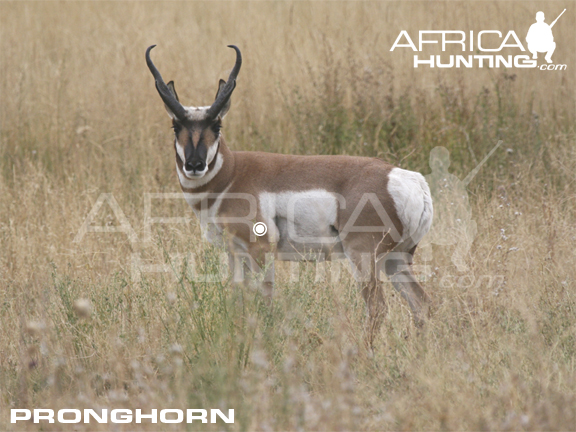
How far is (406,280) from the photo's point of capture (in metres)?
5.71

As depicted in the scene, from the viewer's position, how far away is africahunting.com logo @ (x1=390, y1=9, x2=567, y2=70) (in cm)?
989

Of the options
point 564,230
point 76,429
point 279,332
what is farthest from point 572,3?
point 76,429

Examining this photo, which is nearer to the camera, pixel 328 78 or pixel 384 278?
pixel 384 278

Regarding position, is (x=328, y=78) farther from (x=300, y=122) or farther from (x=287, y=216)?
(x=287, y=216)

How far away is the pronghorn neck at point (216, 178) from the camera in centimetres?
583

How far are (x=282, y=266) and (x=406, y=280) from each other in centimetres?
137

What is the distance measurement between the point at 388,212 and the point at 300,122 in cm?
380

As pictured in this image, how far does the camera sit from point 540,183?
8.00 m

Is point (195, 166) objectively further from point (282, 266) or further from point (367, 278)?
point (282, 266)

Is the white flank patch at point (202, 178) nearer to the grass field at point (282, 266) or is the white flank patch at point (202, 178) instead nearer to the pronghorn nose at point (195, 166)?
the pronghorn nose at point (195, 166)

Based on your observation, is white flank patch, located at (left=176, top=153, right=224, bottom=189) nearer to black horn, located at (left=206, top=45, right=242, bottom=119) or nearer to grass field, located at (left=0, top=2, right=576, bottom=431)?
black horn, located at (left=206, top=45, right=242, bottom=119)

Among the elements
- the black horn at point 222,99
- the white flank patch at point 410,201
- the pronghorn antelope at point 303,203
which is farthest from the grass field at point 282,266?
the black horn at point 222,99

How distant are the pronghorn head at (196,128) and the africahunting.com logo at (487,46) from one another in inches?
200


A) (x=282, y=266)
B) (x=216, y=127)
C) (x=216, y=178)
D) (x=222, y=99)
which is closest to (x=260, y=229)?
(x=216, y=178)
